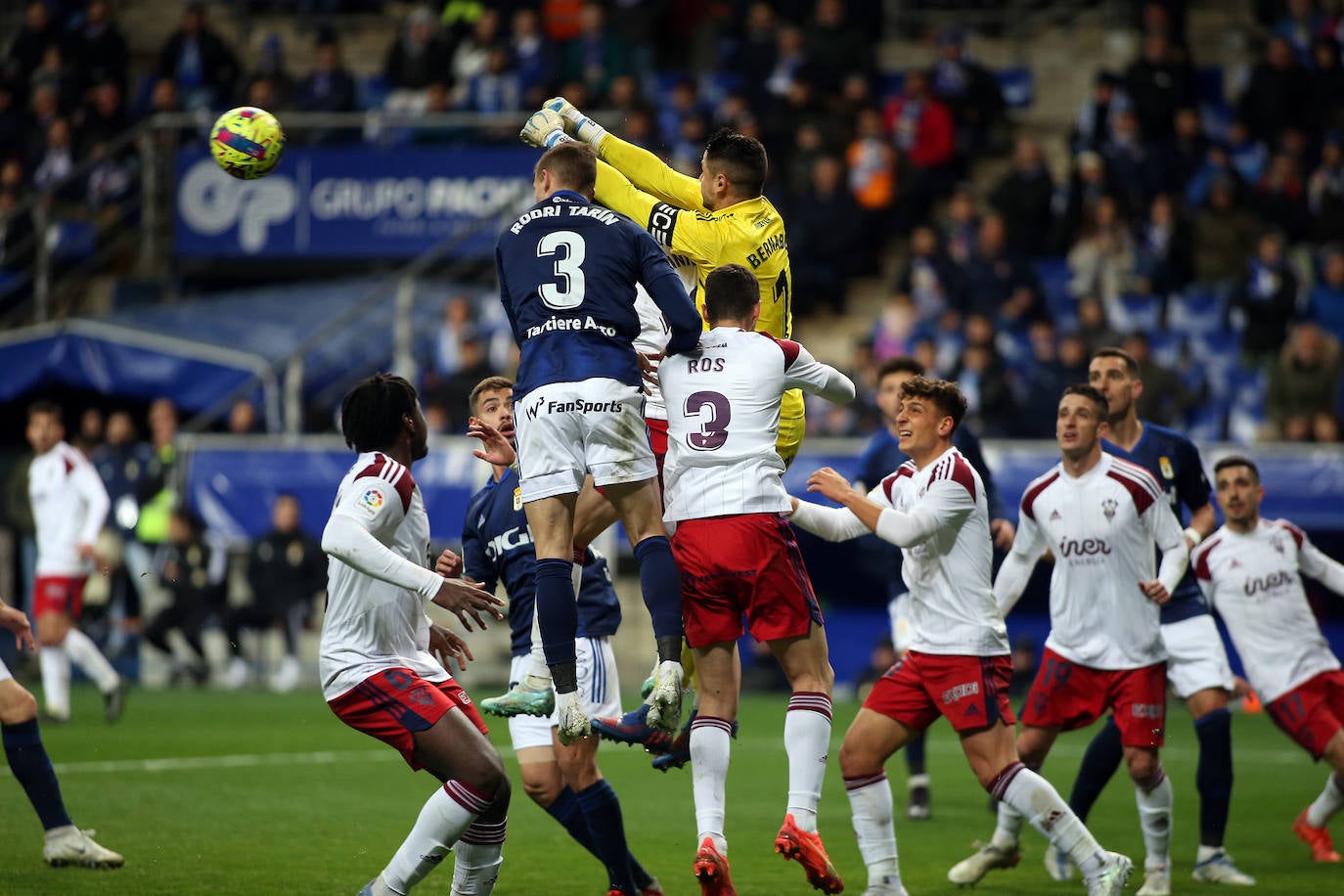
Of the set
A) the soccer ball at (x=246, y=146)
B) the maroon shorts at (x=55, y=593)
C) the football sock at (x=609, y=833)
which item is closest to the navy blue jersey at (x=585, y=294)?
the football sock at (x=609, y=833)

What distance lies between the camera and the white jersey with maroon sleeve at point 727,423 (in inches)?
292

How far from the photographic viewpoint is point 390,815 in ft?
34.7

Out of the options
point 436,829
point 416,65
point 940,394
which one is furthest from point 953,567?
point 416,65

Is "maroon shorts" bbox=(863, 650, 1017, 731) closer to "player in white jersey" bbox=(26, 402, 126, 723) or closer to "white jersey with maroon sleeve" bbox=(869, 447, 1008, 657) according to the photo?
"white jersey with maroon sleeve" bbox=(869, 447, 1008, 657)

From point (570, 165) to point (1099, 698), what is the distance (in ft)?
11.9

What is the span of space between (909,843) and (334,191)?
14.1m

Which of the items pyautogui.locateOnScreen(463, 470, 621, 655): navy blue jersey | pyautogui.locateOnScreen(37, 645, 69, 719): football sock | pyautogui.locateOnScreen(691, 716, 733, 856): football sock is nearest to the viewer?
pyautogui.locateOnScreen(691, 716, 733, 856): football sock

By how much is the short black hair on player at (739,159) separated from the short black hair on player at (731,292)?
2.08 ft

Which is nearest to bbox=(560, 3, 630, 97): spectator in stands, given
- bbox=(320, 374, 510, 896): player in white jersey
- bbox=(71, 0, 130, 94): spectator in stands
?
bbox=(71, 0, 130, 94): spectator in stands

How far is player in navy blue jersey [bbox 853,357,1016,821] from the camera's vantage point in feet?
33.8

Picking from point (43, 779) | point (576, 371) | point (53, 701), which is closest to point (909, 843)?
point (576, 371)

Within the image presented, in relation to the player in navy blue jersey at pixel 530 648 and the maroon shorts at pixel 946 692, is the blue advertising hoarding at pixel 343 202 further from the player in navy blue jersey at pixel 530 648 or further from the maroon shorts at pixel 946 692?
the maroon shorts at pixel 946 692

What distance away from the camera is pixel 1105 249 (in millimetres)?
19297

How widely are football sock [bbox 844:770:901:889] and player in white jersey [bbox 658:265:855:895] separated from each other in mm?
260
